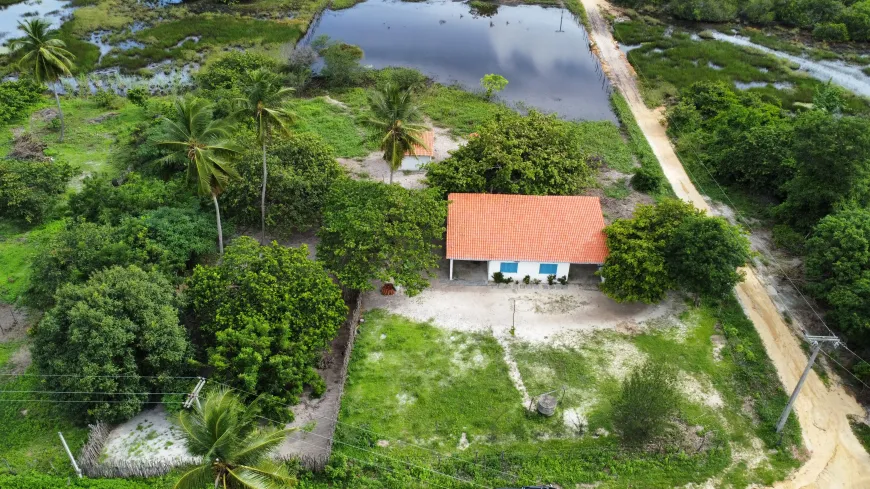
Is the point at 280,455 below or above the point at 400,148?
below

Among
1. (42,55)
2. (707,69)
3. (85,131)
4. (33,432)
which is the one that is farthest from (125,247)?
(707,69)

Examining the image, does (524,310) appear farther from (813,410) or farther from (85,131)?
(85,131)

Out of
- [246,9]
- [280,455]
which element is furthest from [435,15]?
[280,455]

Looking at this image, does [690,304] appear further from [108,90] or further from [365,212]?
[108,90]

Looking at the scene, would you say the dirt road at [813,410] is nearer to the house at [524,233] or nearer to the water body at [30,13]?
the house at [524,233]

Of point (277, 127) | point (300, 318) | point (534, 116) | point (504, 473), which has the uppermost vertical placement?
point (277, 127)

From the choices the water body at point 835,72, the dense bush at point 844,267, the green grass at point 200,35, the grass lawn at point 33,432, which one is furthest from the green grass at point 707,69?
the grass lawn at point 33,432

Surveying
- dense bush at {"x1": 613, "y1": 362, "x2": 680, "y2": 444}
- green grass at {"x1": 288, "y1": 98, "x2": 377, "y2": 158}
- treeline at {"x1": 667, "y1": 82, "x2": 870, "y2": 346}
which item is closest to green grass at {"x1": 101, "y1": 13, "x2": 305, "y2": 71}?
green grass at {"x1": 288, "y1": 98, "x2": 377, "y2": 158}
